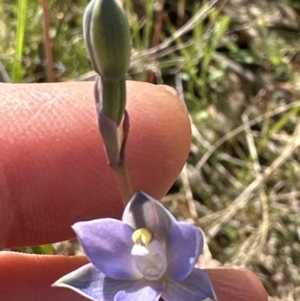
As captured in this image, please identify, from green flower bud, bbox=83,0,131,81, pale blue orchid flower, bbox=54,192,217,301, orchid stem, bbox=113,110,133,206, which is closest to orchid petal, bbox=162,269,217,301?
pale blue orchid flower, bbox=54,192,217,301

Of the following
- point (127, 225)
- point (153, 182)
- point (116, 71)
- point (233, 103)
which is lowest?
point (233, 103)

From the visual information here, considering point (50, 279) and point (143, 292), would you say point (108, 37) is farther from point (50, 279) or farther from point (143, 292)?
point (50, 279)

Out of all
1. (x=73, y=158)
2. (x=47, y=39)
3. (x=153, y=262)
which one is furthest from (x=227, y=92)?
(x=153, y=262)

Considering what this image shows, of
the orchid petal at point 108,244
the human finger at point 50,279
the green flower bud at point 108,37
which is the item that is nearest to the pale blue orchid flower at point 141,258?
the orchid petal at point 108,244

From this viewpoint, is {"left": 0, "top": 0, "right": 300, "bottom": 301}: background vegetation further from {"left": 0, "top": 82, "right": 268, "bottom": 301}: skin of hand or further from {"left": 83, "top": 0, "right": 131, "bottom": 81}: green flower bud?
{"left": 83, "top": 0, "right": 131, "bottom": 81}: green flower bud

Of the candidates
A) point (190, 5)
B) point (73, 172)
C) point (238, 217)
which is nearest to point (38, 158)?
point (73, 172)

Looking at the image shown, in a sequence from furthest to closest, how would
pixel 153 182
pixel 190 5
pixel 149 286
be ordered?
pixel 190 5, pixel 153 182, pixel 149 286

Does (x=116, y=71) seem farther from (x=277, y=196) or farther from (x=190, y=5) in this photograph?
(x=190, y=5)
